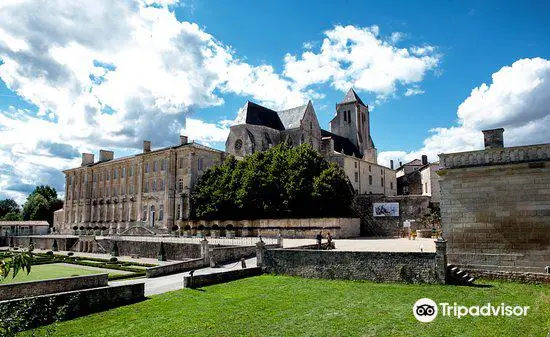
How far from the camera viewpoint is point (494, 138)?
1781cm

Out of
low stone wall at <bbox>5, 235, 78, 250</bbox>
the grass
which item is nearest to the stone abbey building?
low stone wall at <bbox>5, 235, 78, 250</bbox>

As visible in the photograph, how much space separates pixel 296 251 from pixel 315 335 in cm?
868

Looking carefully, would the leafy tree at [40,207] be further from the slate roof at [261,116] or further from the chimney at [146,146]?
the slate roof at [261,116]

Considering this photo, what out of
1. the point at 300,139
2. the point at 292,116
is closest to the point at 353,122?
the point at 292,116

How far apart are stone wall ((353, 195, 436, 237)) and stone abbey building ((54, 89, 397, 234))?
5.48 meters

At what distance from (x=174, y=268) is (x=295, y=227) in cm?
1749

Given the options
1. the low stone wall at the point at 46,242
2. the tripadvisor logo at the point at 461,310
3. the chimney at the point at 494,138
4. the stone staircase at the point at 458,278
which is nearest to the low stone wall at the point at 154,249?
the low stone wall at the point at 46,242

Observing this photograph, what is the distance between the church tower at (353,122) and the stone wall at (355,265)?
53570 mm

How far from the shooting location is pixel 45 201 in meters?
79.3

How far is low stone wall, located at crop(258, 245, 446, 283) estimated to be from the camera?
15.5 meters

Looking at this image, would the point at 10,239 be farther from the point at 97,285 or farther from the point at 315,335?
the point at 315,335

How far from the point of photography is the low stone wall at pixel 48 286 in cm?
1355

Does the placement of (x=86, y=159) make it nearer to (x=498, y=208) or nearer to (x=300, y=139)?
(x=300, y=139)

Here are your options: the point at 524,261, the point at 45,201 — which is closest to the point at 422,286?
the point at 524,261
